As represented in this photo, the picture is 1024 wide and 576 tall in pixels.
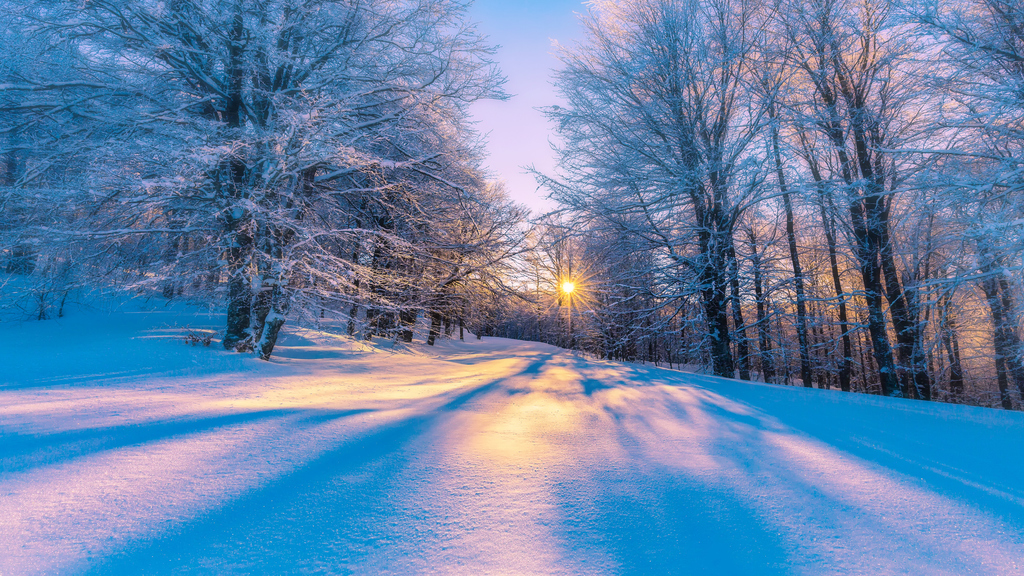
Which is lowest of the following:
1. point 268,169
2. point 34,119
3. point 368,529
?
point 368,529

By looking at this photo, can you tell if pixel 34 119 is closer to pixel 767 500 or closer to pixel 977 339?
pixel 767 500

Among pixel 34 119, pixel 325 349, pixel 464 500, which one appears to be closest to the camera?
pixel 464 500

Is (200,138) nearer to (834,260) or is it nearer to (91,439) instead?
(91,439)

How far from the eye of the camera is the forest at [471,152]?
443cm

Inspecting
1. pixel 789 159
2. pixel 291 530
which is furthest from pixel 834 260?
pixel 291 530

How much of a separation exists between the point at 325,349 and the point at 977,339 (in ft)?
55.1

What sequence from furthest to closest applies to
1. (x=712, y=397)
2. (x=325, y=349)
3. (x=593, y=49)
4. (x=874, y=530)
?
(x=593, y=49) → (x=325, y=349) → (x=712, y=397) → (x=874, y=530)

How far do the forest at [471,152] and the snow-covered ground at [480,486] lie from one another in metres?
2.55

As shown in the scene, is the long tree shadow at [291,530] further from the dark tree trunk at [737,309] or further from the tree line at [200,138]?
the dark tree trunk at [737,309]

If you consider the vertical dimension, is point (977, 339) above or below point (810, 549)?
above

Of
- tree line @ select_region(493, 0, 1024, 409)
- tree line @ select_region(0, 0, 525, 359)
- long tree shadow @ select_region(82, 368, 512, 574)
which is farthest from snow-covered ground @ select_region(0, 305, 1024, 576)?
tree line @ select_region(493, 0, 1024, 409)

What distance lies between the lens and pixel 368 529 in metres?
1.18

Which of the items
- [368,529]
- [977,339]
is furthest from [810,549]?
[977,339]

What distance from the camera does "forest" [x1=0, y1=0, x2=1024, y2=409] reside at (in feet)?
14.5
